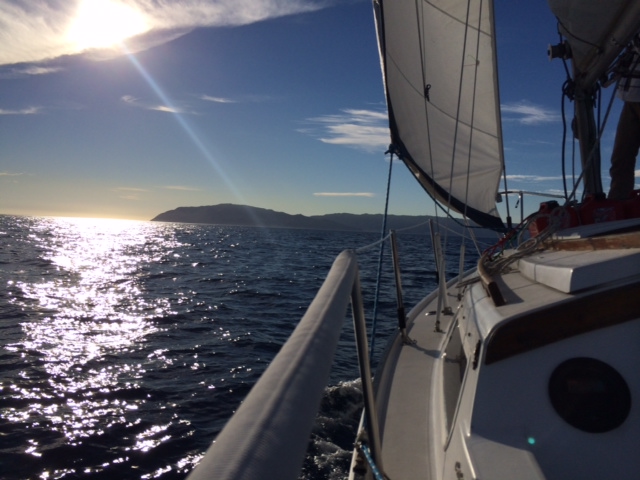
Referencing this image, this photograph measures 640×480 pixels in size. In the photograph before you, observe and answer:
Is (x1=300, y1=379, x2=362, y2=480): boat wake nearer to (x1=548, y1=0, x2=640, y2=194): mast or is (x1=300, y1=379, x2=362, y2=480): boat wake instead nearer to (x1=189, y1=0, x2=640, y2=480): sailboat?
(x1=189, y1=0, x2=640, y2=480): sailboat

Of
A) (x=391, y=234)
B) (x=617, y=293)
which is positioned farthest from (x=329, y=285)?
(x=391, y=234)

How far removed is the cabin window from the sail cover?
218cm

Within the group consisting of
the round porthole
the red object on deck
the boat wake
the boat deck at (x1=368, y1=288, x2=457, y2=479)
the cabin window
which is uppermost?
the red object on deck

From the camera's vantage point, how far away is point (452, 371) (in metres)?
3.48

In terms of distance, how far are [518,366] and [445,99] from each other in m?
4.51

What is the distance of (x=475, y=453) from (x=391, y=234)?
92.0 inches

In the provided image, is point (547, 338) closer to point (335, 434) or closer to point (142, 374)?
point (335, 434)

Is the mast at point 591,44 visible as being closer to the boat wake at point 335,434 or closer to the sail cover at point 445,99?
the sail cover at point 445,99

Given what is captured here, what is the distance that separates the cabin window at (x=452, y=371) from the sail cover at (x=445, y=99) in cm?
218

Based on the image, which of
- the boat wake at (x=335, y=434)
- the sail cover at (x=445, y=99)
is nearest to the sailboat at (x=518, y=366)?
the sail cover at (x=445, y=99)

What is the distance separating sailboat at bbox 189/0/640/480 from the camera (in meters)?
0.78

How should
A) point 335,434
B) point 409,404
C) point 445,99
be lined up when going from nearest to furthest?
point 409,404, point 335,434, point 445,99

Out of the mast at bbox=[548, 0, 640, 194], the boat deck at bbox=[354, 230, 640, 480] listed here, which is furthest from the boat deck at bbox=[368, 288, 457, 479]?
the mast at bbox=[548, 0, 640, 194]

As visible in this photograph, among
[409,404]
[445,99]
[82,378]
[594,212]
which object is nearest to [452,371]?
[409,404]
